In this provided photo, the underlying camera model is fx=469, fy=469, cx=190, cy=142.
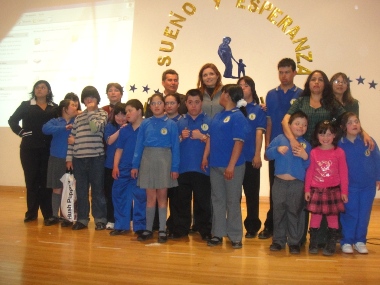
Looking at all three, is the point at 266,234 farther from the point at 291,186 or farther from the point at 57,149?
the point at 57,149

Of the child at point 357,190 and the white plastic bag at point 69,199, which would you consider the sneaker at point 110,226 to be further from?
the child at point 357,190

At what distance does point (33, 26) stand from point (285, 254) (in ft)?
15.5

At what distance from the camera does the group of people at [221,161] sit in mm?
3113

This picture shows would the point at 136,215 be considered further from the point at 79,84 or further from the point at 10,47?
the point at 10,47

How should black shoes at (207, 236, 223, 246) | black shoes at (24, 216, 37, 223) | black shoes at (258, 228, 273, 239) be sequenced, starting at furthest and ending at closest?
black shoes at (24, 216, 37, 223), black shoes at (258, 228, 273, 239), black shoes at (207, 236, 223, 246)

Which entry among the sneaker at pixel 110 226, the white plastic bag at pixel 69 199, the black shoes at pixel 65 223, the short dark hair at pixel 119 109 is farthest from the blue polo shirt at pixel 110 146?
the black shoes at pixel 65 223

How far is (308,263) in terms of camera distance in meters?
2.84

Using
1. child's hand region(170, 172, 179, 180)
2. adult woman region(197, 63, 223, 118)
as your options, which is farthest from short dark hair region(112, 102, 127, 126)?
child's hand region(170, 172, 179, 180)

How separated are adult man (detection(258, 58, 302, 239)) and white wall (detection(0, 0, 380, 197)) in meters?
1.89

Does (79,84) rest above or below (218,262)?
above

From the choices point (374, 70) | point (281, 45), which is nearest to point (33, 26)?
point (281, 45)

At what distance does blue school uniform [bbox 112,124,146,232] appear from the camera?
3.62m

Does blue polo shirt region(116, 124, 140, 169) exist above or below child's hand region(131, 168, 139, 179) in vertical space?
above

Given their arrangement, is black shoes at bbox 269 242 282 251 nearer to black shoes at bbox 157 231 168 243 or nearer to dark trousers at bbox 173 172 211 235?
dark trousers at bbox 173 172 211 235
